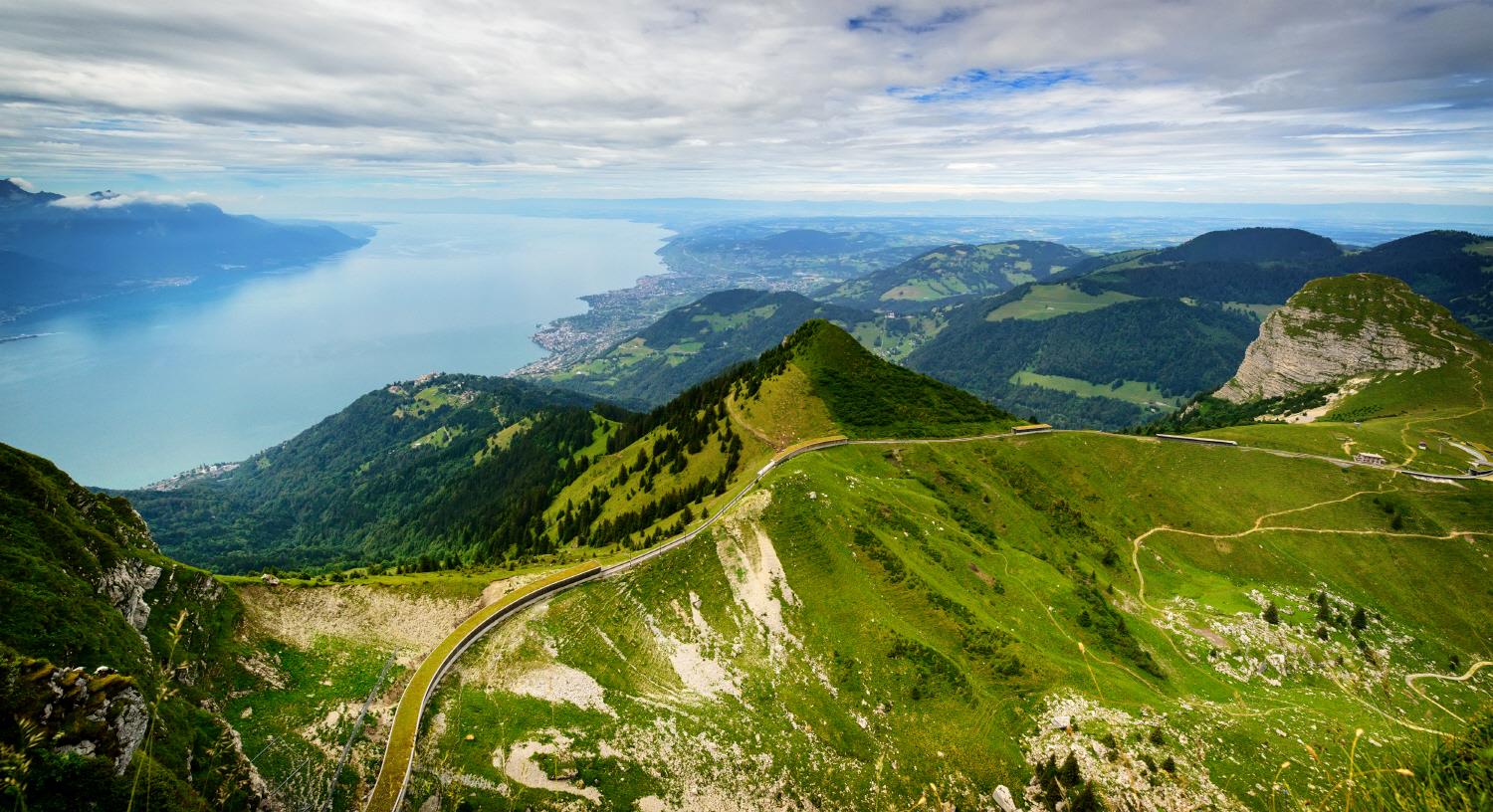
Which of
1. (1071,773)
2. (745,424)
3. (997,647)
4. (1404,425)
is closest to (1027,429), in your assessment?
(745,424)

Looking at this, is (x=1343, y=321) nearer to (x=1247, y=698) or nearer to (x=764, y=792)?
(x=1247, y=698)

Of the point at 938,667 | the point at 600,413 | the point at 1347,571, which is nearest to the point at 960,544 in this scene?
the point at 938,667

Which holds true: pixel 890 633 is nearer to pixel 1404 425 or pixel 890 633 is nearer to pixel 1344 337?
pixel 1404 425

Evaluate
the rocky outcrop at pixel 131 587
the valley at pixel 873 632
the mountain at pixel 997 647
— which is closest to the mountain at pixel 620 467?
the valley at pixel 873 632

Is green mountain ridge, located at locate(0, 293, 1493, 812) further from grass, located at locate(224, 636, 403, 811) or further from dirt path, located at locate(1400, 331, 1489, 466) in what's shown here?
dirt path, located at locate(1400, 331, 1489, 466)

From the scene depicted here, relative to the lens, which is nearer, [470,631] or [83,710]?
[83,710]
